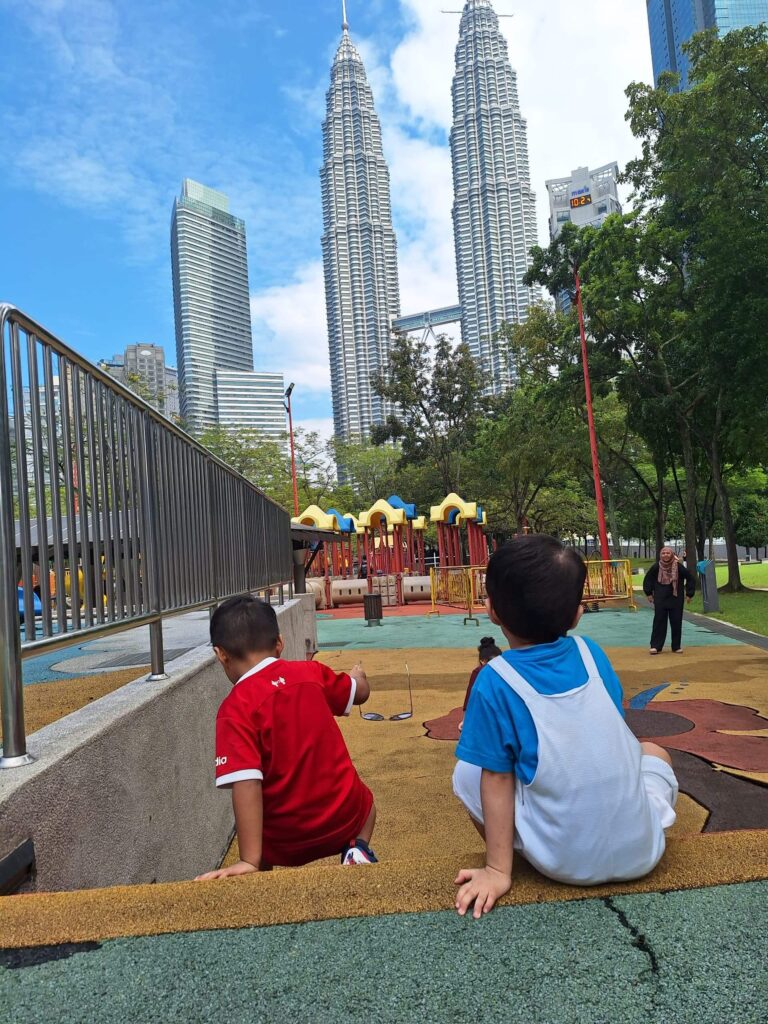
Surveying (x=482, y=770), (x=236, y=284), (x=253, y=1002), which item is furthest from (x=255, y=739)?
(x=236, y=284)

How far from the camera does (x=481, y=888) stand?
5.47 ft

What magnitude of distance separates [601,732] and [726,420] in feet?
73.8

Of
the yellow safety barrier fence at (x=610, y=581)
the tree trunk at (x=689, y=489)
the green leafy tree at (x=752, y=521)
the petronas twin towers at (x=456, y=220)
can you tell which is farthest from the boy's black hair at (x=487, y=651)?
the petronas twin towers at (x=456, y=220)

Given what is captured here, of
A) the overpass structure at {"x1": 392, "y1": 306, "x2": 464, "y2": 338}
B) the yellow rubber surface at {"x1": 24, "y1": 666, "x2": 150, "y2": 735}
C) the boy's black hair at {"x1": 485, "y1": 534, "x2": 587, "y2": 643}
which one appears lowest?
the yellow rubber surface at {"x1": 24, "y1": 666, "x2": 150, "y2": 735}

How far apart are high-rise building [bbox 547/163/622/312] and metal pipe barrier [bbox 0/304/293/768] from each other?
95256mm

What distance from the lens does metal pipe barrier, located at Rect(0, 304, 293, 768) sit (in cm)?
200

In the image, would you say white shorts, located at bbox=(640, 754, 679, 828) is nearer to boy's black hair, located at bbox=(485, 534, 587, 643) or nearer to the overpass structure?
boy's black hair, located at bbox=(485, 534, 587, 643)

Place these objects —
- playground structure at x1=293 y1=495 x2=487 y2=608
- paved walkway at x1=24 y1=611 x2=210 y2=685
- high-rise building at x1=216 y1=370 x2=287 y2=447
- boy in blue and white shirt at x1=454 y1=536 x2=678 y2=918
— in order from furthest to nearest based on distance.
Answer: high-rise building at x1=216 y1=370 x2=287 y2=447, playground structure at x1=293 y1=495 x2=487 y2=608, paved walkway at x1=24 y1=611 x2=210 y2=685, boy in blue and white shirt at x1=454 y1=536 x2=678 y2=918

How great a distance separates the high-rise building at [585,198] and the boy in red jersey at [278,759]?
9640cm

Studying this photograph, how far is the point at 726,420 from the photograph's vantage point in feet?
72.2

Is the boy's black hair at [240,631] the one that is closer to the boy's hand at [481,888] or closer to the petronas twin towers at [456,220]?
the boy's hand at [481,888]

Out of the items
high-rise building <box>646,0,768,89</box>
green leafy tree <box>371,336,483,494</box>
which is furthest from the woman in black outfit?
high-rise building <box>646,0,768,89</box>

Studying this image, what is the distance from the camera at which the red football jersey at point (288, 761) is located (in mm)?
2230

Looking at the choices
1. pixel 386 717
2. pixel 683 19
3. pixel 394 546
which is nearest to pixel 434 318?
pixel 683 19
